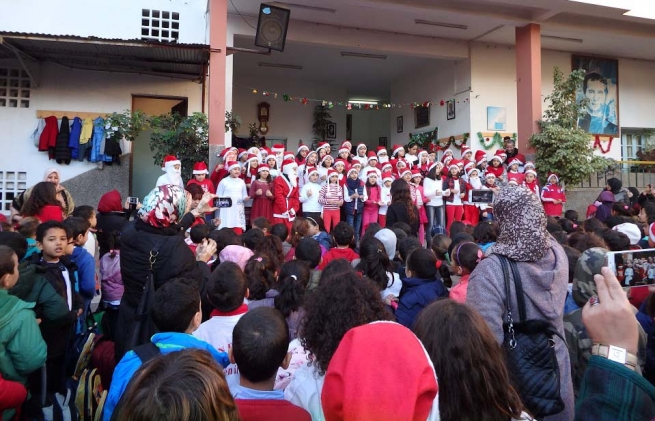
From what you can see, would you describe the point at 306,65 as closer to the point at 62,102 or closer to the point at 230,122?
the point at 230,122

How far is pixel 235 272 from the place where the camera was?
289 cm

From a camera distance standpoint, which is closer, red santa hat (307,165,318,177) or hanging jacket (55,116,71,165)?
red santa hat (307,165,318,177)

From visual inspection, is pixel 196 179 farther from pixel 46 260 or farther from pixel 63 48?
pixel 46 260

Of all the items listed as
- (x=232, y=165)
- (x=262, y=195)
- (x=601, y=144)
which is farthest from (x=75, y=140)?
(x=601, y=144)

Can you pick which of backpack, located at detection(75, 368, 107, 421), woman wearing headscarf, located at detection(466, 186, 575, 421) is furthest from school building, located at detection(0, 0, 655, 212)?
woman wearing headscarf, located at detection(466, 186, 575, 421)

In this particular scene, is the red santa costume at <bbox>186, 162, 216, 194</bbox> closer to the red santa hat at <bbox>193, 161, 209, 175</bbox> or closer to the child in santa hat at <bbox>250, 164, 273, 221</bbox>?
the red santa hat at <bbox>193, 161, 209, 175</bbox>

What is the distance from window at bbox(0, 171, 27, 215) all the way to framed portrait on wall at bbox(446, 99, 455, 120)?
38.9 feet

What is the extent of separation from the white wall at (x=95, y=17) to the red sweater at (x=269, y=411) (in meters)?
11.2

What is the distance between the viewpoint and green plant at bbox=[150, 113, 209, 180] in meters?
9.73

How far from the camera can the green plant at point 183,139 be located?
9.73m

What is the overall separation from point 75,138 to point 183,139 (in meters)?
3.05

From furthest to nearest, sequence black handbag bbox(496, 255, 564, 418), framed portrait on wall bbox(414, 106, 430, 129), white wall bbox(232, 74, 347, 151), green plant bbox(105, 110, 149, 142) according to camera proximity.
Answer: white wall bbox(232, 74, 347, 151)
framed portrait on wall bbox(414, 106, 430, 129)
green plant bbox(105, 110, 149, 142)
black handbag bbox(496, 255, 564, 418)

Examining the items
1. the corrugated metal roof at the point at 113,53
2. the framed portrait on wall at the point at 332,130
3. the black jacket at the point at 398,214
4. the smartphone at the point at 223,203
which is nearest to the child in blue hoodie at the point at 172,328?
the smartphone at the point at 223,203

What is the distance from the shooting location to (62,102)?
11.3m
